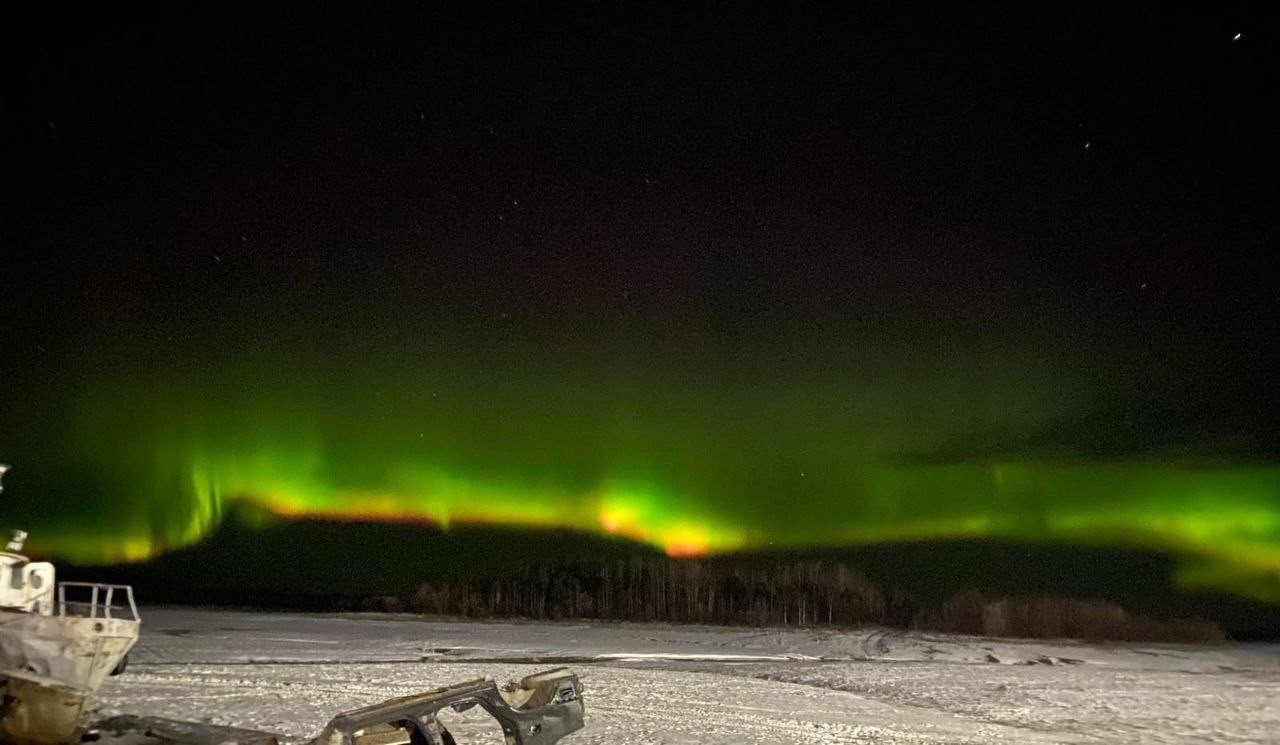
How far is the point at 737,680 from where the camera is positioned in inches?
679

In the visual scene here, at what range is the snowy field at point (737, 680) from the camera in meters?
12.5

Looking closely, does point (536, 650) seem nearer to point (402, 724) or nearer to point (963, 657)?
point (963, 657)

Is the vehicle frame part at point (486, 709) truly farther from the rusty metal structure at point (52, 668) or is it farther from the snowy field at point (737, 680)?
the rusty metal structure at point (52, 668)

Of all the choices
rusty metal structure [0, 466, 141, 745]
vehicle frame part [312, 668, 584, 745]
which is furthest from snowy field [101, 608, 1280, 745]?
vehicle frame part [312, 668, 584, 745]

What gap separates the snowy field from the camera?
12.5 meters

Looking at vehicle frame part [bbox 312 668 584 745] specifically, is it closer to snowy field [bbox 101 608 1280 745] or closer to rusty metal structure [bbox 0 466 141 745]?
snowy field [bbox 101 608 1280 745]

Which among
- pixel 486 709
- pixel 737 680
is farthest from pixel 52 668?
pixel 737 680

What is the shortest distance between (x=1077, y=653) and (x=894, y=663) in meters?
7.27

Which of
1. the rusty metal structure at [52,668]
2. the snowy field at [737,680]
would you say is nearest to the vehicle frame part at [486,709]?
the snowy field at [737,680]

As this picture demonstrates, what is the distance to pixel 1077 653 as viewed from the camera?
24938 millimetres

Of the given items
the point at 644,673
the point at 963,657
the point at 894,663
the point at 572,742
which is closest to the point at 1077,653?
the point at 963,657

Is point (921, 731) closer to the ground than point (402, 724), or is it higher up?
closer to the ground

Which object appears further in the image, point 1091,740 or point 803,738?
point 1091,740

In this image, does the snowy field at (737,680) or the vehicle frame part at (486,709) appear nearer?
the vehicle frame part at (486,709)
